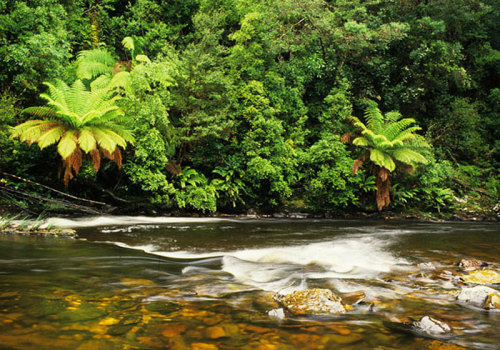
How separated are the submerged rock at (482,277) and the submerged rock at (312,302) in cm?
203

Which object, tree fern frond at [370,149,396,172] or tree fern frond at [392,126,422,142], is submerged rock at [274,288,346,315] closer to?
tree fern frond at [370,149,396,172]

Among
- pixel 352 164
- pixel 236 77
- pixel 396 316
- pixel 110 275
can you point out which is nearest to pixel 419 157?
pixel 352 164

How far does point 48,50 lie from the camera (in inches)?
388

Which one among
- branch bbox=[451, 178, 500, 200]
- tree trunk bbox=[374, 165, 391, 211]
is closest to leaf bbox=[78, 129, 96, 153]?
tree trunk bbox=[374, 165, 391, 211]

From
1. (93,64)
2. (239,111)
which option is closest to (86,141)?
(93,64)

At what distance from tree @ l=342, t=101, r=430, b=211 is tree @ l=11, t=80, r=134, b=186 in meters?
6.77

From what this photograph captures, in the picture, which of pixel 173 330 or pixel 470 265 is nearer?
pixel 173 330

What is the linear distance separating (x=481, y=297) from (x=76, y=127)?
27.9 ft

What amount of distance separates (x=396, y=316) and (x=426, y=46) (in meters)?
13.1

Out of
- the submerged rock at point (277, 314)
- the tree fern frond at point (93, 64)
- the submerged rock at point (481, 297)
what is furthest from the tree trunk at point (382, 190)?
the tree fern frond at point (93, 64)

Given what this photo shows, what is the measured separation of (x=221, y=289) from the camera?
3.99 meters

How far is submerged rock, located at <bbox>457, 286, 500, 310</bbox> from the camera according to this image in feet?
11.7

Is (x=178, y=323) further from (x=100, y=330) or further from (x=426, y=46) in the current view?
(x=426, y=46)

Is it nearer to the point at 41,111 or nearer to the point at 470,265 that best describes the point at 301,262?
the point at 470,265
